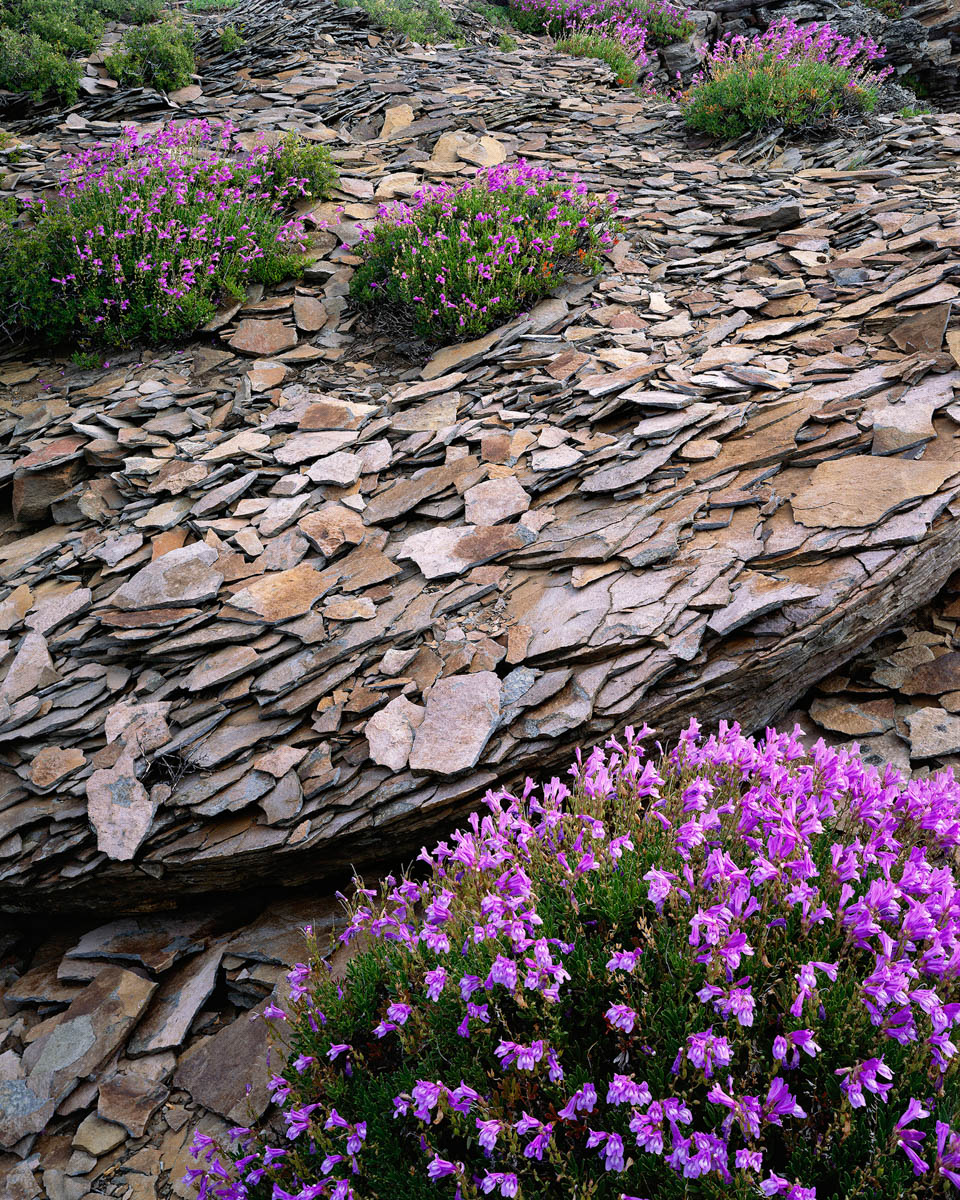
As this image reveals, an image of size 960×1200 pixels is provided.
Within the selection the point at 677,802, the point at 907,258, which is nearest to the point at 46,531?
the point at 677,802

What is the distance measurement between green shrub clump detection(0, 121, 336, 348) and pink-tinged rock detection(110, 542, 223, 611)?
279 centimetres

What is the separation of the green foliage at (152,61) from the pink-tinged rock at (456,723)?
11024mm

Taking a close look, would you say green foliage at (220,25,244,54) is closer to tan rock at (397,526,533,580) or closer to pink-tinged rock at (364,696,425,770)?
tan rock at (397,526,533,580)

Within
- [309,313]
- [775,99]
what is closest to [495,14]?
[775,99]

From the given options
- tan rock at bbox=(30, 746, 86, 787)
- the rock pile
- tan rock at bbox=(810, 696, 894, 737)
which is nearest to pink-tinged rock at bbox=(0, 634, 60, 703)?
the rock pile

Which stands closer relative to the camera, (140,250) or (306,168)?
(140,250)

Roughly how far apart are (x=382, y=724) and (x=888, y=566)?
2.73m

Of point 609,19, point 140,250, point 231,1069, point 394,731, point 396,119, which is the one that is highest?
point 609,19

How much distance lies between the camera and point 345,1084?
9.36 feet

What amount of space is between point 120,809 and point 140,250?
5.09 metres

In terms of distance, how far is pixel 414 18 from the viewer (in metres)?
13.7

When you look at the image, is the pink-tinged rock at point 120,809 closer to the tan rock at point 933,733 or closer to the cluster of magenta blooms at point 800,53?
the tan rock at point 933,733

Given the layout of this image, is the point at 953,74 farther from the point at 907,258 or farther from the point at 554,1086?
the point at 554,1086

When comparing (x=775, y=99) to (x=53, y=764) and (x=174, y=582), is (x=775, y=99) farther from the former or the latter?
(x=53, y=764)
